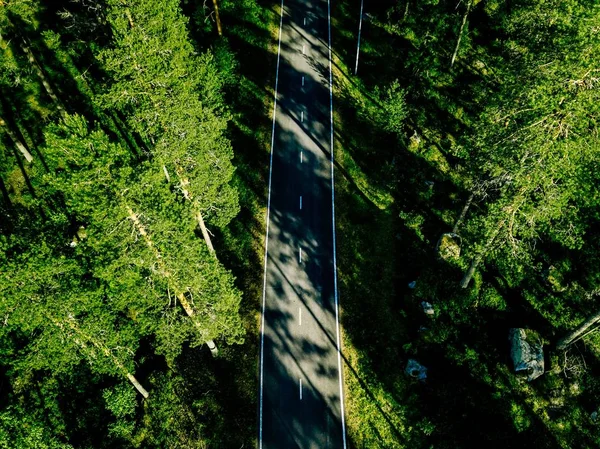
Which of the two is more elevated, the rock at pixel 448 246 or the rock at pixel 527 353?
the rock at pixel 448 246

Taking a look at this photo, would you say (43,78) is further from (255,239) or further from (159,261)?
(159,261)

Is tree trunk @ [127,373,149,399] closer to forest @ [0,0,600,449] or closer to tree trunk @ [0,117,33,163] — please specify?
forest @ [0,0,600,449]

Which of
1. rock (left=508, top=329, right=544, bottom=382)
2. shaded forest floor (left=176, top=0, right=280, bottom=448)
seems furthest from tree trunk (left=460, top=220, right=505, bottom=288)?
shaded forest floor (left=176, top=0, right=280, bottom=448)

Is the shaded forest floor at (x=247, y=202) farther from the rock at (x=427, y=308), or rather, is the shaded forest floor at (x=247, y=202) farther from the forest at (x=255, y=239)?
the rock at (x=427, y=308)

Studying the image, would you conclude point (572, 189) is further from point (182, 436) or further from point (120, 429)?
point (120, 429)

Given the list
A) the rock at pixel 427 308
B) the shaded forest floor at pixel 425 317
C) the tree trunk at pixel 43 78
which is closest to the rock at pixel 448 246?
the shaded forest floor at pixel 425 317

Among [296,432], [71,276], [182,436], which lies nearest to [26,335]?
[71,276]
